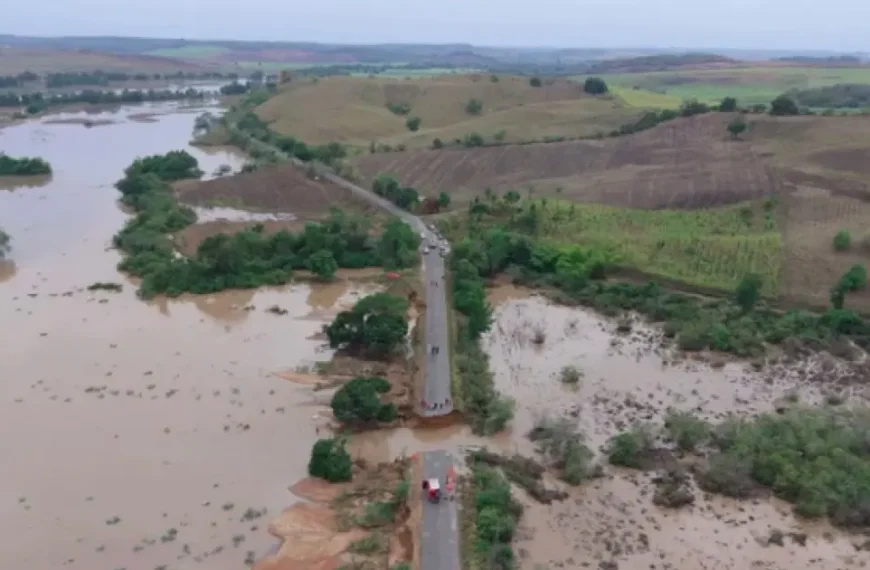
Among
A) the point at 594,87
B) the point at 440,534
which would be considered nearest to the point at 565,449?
the point at 440,534

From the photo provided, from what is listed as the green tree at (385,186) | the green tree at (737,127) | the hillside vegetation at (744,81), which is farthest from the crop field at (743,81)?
the green tree at (385,186)

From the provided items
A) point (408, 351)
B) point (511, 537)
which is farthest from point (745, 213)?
point (511, 537)

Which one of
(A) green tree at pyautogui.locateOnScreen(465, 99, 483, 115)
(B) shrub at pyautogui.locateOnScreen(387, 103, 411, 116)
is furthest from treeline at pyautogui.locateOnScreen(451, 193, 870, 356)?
(B) shrub at pyautogui.locateOnScreen(387, 103, 411, 116)

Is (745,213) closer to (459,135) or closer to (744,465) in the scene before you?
(744,465)

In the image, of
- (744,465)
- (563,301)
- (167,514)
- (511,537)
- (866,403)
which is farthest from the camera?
(563,301)

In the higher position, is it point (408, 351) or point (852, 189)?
point (852, 189)
